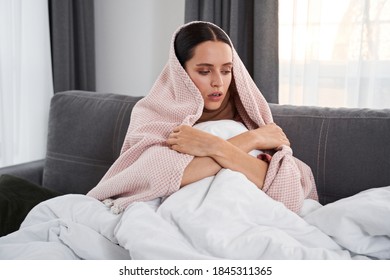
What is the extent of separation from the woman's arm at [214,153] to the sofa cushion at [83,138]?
1.85ft

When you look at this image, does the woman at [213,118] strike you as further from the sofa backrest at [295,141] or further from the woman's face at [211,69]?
the sofa backrest at [295,141]

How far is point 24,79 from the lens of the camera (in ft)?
9.30

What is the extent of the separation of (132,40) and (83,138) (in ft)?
4.45

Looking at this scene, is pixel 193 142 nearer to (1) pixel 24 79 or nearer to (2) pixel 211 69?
(2) pixel 211 69

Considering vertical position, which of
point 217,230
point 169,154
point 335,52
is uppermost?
point 335,52

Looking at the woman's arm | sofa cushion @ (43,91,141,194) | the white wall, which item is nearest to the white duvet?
the woman's arm

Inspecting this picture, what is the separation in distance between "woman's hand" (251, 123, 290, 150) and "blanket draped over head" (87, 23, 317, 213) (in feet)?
0.13

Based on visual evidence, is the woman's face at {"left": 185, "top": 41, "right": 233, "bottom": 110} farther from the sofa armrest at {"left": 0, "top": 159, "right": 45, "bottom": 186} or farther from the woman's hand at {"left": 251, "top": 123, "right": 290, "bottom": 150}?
the sofa armrest at {"left": 0, "top": 159, "right": 45, "bottom": 186}

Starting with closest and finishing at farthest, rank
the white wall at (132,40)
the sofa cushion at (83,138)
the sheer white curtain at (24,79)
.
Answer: the sofa cushion at (83,138), the sheer white curtain at (24,79), the white wall at (132,40)

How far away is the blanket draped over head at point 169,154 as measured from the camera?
1.35m

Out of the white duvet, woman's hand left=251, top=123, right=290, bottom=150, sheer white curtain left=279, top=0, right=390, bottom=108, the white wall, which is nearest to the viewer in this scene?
the white duvet

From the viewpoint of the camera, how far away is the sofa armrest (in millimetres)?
1946

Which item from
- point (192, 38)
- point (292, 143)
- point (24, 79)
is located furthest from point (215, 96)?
point (24, 79)

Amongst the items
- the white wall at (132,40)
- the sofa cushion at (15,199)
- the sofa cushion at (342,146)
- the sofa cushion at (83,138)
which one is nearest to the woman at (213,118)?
the sofa cushion at (342,146)
